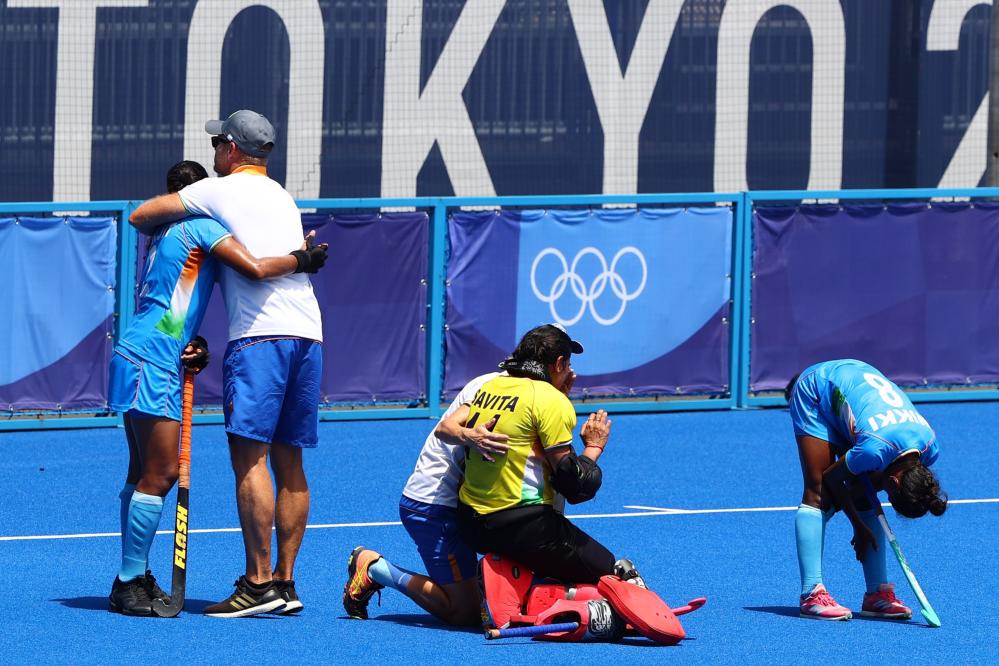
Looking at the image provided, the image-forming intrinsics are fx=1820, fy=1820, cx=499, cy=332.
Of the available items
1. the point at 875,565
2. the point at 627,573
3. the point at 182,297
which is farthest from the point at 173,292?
the point at 875,565

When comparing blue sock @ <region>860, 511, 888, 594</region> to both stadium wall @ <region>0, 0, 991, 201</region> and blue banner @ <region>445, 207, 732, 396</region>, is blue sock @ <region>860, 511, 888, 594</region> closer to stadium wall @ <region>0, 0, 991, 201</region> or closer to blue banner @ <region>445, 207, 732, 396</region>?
blue banner @ <region>445, 207, 732, 396</region>

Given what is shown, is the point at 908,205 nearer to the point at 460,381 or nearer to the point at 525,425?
the point at 460,381

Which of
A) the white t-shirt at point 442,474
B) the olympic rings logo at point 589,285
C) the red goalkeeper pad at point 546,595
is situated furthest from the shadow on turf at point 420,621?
the olympic rings logo at point 589,285

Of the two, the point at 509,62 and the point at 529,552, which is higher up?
the point at 509,62

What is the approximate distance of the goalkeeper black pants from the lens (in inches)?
276

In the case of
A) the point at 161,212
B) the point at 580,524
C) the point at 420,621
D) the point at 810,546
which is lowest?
the point at 420,621

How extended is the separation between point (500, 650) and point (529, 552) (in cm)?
40

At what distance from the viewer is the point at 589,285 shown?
13.9 metres

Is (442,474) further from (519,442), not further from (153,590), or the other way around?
(153,590)

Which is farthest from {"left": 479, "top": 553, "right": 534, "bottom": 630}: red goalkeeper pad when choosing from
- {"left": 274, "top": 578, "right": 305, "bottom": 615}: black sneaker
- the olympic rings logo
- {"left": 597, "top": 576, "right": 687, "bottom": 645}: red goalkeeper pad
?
the olympic rings logo

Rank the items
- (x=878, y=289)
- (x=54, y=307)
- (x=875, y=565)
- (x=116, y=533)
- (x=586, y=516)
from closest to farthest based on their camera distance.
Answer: (x=875, y=565) < (x=116, y=533) < (x=586, y=516) < (x=54, y=307) < (x=878, y=289)

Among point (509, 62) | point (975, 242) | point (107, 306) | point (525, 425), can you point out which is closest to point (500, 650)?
point (525, 425)

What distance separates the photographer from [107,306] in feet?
42.3

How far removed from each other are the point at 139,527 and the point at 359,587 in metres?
0.91
